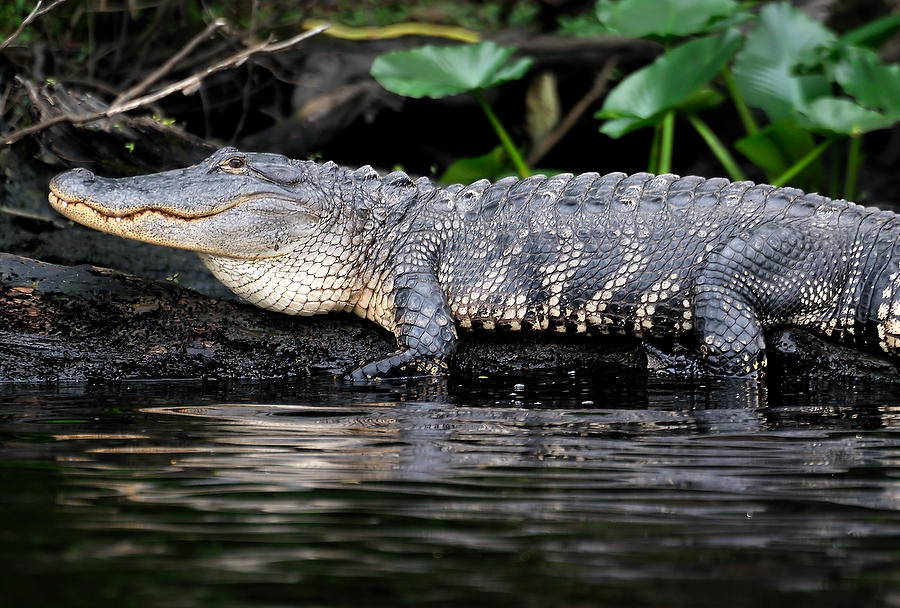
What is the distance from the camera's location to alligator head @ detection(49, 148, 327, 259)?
5219mm

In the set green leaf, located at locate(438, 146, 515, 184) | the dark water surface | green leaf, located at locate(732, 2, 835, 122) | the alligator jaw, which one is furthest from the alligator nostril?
green leaf, located at locate(732, 2, 835, 122)

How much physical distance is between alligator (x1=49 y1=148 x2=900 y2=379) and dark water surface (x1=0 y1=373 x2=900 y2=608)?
68 centimetres

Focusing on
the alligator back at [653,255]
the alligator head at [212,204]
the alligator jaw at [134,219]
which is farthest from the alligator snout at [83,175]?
the alligator back at [653,255]

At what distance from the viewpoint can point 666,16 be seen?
7.52 metres

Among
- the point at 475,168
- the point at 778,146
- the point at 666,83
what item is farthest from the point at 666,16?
the point at 475,168

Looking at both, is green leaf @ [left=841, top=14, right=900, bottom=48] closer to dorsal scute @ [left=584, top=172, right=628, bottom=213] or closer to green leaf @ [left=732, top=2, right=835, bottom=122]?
green leaf @ [left=732, top=2, right=835, bottom=122]

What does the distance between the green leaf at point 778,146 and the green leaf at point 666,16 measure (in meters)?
0.87

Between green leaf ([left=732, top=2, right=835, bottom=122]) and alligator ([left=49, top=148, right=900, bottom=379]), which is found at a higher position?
green leaf ([left=732, top=2, right=835, bottom=122])

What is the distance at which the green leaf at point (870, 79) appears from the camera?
23.8ft

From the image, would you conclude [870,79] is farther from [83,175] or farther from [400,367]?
[83,175]

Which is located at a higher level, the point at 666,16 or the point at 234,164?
the point at 666,16

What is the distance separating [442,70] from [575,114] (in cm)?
294

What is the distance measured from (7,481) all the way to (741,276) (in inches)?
136

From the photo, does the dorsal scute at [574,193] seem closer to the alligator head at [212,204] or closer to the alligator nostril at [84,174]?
the alligator head at [212,204]
